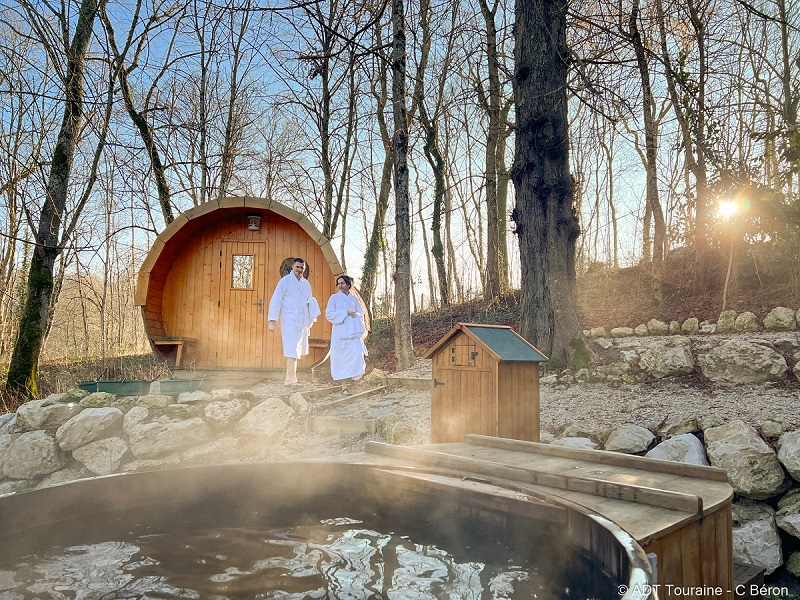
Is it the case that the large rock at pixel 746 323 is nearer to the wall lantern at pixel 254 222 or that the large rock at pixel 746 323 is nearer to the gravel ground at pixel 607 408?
the gravel ground at pixel 607 408

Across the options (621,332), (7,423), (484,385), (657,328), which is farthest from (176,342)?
(657,328)

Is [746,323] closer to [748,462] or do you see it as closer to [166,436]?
[748,462]

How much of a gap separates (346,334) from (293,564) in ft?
22.5

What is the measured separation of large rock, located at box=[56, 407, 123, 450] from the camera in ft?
23.2

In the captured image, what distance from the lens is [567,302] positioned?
7566 mm

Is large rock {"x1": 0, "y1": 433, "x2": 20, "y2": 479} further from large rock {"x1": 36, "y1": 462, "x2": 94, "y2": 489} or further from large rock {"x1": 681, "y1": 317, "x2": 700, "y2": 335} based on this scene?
large rock {"x1": 681, "y1": 317, "x2": 700, "y2": 335}

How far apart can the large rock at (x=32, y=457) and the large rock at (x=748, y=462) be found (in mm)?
7312

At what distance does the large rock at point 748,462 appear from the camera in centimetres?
453

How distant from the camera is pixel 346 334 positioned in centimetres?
904

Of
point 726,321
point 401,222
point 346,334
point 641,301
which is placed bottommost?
point 346,334

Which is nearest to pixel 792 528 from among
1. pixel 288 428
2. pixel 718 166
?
pixel 288 428

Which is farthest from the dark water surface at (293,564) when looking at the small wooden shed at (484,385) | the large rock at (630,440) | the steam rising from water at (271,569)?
the large rock at (630,440)

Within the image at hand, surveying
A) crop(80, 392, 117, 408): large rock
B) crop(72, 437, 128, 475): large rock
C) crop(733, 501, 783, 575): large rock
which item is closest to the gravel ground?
crop(733, 501, 783, 575): large rock

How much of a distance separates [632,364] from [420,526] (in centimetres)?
560
